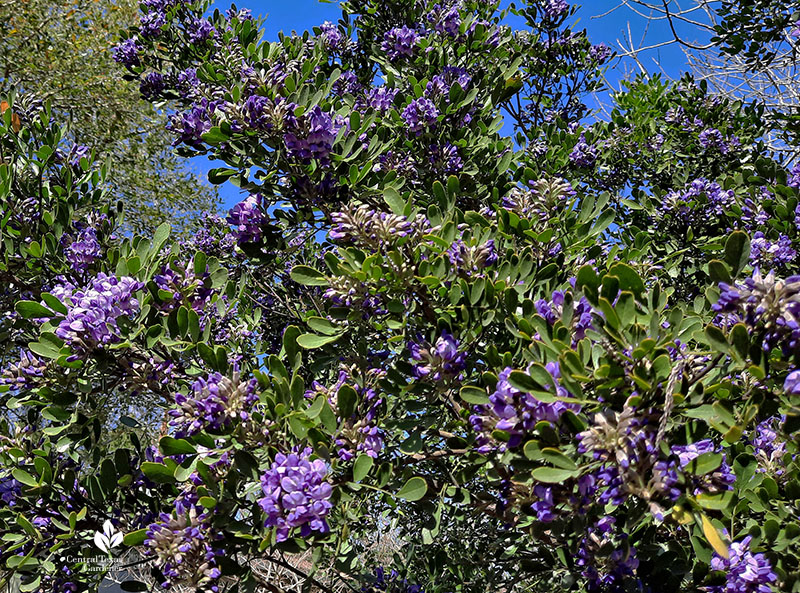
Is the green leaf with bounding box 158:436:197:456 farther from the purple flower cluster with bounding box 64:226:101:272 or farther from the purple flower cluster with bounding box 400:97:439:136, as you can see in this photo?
the purple flower cluster with bounding box 400:97:439:136

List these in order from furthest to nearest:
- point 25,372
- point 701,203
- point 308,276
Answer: point 701,203
point 25,372
point 308,276

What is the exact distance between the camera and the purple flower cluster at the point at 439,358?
1.69 meters

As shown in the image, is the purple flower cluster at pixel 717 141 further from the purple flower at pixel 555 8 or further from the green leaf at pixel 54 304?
the green leaf at pixel 54 304

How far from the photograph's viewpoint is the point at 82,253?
2.30 m

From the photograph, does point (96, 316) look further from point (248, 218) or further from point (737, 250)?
point (737, 250)

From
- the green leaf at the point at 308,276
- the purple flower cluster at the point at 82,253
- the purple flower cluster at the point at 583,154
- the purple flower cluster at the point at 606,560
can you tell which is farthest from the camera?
the purple flower cluster at the point at 583,154

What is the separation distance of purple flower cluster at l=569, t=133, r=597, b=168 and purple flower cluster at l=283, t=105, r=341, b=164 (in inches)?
88.9

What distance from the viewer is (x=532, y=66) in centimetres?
471

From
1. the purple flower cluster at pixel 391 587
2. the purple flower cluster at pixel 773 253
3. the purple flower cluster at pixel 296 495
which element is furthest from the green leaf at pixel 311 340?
Result: the purple flower cluster at pixel 773 253

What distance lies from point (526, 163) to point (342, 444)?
2.28 m

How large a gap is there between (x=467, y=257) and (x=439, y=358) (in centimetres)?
34

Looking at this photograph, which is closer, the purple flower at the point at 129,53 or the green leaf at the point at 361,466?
the green leaf at the point at 361,466

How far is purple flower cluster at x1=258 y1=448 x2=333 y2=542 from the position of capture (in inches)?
56.9

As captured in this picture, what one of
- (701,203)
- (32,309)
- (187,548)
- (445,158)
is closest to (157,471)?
(187,548)
